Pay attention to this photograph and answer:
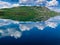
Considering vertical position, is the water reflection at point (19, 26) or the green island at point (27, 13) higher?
A: the green island at point (27, 13)

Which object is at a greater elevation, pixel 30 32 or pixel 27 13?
pixel 27 13

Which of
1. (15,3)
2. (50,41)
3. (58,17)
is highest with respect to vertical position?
(15,3)

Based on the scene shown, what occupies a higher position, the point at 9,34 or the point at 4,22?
→ the point at 4,22

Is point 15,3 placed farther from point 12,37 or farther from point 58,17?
point 58,17

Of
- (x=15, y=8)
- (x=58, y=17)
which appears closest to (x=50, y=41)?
(x=58, y=17)
